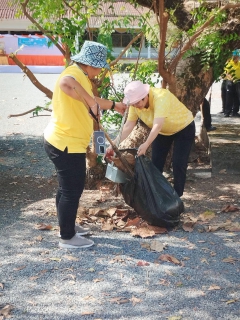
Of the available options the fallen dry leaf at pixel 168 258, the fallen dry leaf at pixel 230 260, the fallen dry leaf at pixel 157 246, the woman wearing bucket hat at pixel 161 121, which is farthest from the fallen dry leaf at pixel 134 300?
the woman wearing bucket hat at pixel 161 121

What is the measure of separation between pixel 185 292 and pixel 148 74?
3.84 metres

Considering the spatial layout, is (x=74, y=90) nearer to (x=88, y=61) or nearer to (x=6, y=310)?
(x=88, y=61)

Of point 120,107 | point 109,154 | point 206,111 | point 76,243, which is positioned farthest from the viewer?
point 206,111

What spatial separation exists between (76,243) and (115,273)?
1.91ft

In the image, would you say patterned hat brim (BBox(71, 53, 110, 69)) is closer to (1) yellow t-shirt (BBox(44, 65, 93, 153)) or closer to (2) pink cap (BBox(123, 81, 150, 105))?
(1) yellow t-shirt (BBox(44, 65, 93, 153))

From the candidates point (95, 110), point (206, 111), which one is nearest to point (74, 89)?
point (95, 110)

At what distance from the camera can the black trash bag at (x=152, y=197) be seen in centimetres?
454

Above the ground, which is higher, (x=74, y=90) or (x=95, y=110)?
(x=74, y=90)

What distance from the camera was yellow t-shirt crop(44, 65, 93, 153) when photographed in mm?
3922

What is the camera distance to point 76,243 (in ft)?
14.0

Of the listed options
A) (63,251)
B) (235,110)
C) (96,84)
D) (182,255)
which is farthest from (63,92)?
(235,110)

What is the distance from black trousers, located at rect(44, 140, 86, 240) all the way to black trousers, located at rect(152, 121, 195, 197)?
1321 millimetres

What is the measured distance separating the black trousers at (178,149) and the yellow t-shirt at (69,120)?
1.36m

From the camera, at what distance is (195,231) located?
4707mm
